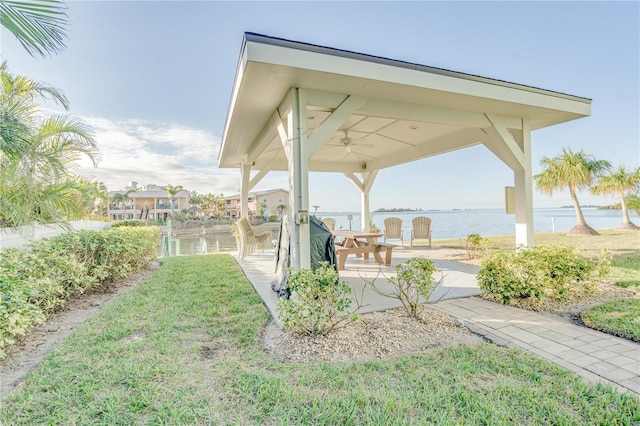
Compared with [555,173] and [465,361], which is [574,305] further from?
[555,173]

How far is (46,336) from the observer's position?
Answer: 3.20 metres

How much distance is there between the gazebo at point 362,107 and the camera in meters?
3.22

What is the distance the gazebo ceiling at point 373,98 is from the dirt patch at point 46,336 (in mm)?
3222

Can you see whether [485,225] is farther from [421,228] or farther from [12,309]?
[12,309]

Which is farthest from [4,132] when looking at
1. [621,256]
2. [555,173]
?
[555,173]

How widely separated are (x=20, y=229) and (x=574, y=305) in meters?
7.46

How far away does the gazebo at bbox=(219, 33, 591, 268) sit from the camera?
10.6 feet

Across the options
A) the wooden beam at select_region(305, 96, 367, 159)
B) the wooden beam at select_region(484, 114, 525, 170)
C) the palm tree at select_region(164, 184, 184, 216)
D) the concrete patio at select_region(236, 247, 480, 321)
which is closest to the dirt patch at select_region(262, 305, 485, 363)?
the concrete patio at select_region(236, 247, 480, 321)

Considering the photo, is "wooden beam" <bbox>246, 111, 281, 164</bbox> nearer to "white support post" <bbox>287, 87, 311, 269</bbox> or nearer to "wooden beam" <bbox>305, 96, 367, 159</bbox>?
"white support post" <bbox>287, 87, 311, 269</bbox>

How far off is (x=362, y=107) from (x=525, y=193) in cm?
336

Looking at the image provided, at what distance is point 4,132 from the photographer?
9.67ft

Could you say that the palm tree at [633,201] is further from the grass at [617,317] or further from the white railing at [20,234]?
the white railing at [20,234]

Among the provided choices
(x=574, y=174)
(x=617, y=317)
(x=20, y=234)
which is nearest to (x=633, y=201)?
(x=574, y=174)

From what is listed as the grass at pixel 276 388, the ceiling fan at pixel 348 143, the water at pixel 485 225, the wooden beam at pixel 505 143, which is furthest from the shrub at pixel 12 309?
the water at pixel 485 225
